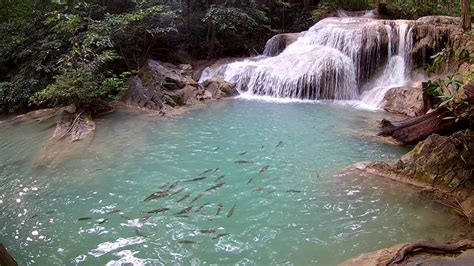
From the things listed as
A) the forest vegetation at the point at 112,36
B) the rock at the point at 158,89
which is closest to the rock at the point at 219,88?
the rock at the point at 158,89

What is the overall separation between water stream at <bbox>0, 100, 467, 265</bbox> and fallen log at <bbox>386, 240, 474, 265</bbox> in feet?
1.72

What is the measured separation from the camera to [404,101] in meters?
10.3

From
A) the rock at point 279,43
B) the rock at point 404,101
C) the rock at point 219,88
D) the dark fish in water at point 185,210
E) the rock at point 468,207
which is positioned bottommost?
the rock at point 468,207

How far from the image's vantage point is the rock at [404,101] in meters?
9.73

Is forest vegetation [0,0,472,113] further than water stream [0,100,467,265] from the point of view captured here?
Yes

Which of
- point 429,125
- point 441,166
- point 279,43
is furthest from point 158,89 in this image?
point 441,166

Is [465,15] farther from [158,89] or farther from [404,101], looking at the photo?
[158,89]

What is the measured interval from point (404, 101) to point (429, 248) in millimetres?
7278

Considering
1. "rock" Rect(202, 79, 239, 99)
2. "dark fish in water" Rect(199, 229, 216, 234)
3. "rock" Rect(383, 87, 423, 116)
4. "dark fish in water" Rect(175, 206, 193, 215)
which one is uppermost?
"rock" Rect(202, 79, 239, 99)

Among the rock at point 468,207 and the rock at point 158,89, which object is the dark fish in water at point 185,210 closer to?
the rock at point 468,207

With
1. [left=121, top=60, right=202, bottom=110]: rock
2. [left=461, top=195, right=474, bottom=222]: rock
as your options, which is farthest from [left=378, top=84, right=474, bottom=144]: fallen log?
[left=121, top=60, right=202, bottom=110]: rock

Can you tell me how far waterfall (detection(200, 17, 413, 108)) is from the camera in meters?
12.1

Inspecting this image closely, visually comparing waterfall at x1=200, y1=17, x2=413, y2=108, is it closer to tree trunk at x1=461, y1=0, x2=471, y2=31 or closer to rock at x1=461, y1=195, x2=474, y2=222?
tree trunk at x1=461, y1=0, x2=471, y2=31

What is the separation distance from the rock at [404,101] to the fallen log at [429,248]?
6.32m
